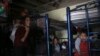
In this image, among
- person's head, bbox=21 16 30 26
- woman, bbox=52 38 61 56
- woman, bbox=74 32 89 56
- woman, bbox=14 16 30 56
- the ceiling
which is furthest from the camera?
the ceiling

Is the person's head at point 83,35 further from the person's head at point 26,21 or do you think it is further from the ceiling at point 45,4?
the ceiling at point 45,4

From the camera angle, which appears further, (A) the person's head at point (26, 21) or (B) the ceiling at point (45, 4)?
(B) the ceiling at point (45, 4)

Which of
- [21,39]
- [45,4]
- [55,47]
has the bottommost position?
[55,47]

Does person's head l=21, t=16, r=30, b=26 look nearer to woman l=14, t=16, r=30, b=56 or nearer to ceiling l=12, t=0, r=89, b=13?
woman l=14, t=16, r=30, b=56

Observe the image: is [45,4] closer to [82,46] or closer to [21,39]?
[21,39]

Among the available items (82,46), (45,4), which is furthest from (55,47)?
(45,4)

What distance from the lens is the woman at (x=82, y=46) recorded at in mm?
2652

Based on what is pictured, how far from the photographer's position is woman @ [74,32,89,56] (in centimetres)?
265

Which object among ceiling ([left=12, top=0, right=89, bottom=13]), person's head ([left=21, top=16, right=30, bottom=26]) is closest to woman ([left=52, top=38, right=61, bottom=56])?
person's head ([left=21, top=16, right=30, bottom=26])

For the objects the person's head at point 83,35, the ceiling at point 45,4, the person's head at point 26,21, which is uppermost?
the ceiling at point 45,4

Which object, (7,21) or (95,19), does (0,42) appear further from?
(95,19)

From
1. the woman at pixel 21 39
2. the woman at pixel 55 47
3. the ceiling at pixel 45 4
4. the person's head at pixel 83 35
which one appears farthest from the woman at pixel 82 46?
the ceiling at pixel 45 4

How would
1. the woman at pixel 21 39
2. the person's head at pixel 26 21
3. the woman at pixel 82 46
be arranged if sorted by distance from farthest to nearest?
the person's head at pixel 26 21 → the woman at pixel 21 39 → the woman at pixel 82 46

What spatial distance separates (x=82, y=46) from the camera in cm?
270
